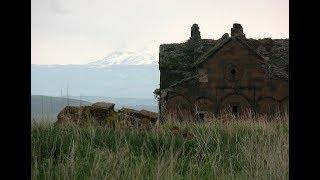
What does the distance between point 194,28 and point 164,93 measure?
8.30 metres

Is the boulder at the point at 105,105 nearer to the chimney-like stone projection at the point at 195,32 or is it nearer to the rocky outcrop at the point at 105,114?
the rocky outcrop at the point at 105,114

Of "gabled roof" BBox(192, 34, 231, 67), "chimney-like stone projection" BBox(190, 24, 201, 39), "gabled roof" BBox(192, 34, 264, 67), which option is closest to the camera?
"gabled roof" BBox(192, 34, 264, 67)

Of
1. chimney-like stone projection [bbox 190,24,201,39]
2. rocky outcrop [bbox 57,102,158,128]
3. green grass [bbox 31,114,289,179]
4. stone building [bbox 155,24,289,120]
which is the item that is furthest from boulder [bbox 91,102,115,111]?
chimney-like stone projection [bbox 190,24,201,39]

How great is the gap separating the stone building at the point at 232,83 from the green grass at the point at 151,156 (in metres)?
18.4

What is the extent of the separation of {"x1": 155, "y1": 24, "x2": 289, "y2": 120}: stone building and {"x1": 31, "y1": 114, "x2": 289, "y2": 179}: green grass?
18.4m

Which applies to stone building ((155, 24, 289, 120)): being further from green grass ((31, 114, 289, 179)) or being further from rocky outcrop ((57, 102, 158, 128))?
green grass ((31, 114, 289, 179))

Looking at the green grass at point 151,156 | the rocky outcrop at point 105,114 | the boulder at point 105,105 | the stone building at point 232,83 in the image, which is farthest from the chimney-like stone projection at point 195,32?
the green grass at point 151,156

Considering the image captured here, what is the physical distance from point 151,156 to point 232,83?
22194 millimetres

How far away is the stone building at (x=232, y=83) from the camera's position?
27.5m

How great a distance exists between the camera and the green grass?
444 centimetres

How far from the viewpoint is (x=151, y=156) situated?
6609 mm
